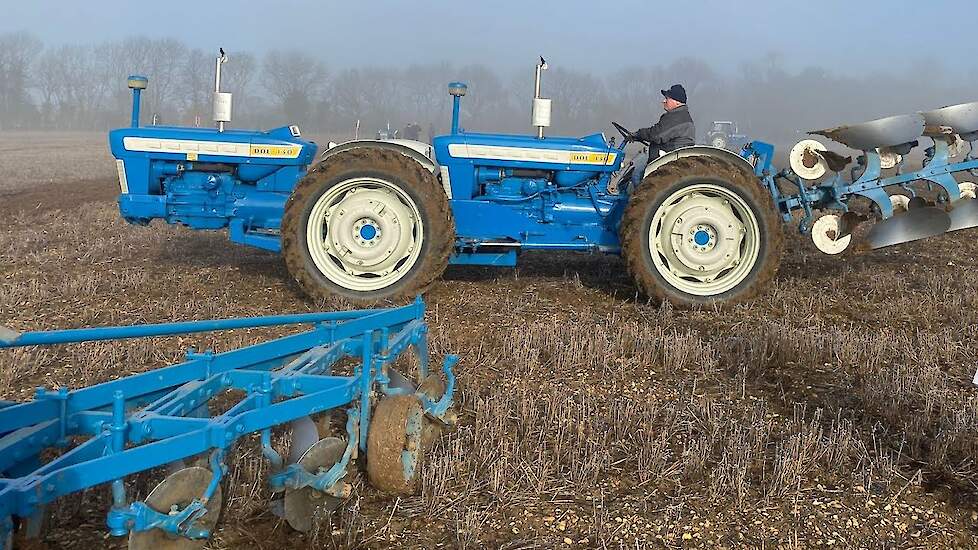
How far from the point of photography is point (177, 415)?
2.82 meters

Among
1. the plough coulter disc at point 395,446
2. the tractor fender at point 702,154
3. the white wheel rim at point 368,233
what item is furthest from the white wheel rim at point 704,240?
the plough coulter disc at point 395,446

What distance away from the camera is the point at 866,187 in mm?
6281

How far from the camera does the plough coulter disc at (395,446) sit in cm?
317

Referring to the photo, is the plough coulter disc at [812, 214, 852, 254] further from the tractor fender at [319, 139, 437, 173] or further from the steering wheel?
the tractor fender at [319, 139, 437, 173]

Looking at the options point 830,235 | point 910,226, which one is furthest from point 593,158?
point 910,226

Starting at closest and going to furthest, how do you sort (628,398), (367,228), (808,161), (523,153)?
(628,398) < (367,228) < (808,161) < (523,153)

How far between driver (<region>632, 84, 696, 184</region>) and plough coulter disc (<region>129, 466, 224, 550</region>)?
4824 mm

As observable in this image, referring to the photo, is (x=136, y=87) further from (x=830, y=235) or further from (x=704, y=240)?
(x=830, y=235)

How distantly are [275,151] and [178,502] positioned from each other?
15.2ft

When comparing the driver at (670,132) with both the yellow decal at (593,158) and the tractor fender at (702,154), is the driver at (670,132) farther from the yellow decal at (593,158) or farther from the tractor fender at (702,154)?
the tractor fender at (702,154)

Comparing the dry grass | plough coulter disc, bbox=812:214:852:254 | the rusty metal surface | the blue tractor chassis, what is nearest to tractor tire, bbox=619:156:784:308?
plough coulter disc, bbox=812:214:852:254

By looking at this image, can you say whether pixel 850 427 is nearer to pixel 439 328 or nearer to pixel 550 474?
pixel 550 474

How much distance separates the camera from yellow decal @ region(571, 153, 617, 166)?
21.7ft

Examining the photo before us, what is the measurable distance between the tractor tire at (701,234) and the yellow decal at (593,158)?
1.99 ft
